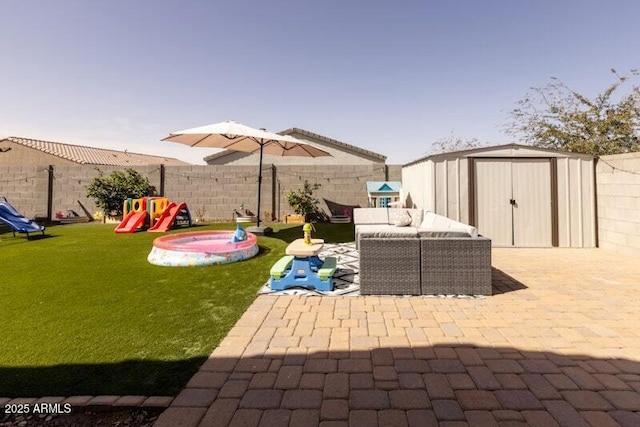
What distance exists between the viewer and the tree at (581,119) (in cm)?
1373

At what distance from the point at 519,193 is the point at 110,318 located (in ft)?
29.6

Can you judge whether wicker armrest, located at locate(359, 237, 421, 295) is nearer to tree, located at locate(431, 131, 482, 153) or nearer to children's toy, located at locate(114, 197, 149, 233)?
children's toy, located at locate(114, 197, 149, 233)

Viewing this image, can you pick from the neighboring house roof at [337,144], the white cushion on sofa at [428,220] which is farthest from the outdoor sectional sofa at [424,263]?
the neighboring house roof at [337,144]

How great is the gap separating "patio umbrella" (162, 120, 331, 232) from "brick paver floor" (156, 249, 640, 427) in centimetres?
452

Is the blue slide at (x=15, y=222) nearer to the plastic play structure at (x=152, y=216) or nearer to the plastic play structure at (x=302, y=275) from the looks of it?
the plastic play structure at (x=152, y=216)

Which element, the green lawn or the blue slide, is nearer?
the green lawn

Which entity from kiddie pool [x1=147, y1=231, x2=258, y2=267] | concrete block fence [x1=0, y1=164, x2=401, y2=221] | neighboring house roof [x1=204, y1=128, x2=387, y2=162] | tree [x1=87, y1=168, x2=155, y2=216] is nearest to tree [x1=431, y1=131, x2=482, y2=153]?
neighboring house roof [x1=204, y1=128, x2=387, y2=162]

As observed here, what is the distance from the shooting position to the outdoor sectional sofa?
425 cm

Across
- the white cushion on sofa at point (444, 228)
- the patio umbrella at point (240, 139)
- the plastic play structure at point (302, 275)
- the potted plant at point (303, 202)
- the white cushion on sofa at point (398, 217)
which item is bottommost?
the plastic play structure at point (302, 275)

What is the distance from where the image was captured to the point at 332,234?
9.98 m

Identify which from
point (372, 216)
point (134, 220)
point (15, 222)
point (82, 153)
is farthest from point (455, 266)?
point (82, 153)

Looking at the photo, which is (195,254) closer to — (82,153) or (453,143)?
(453,143)

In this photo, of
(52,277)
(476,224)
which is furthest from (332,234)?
(52,277)

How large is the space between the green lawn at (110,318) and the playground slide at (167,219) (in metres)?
3.57
